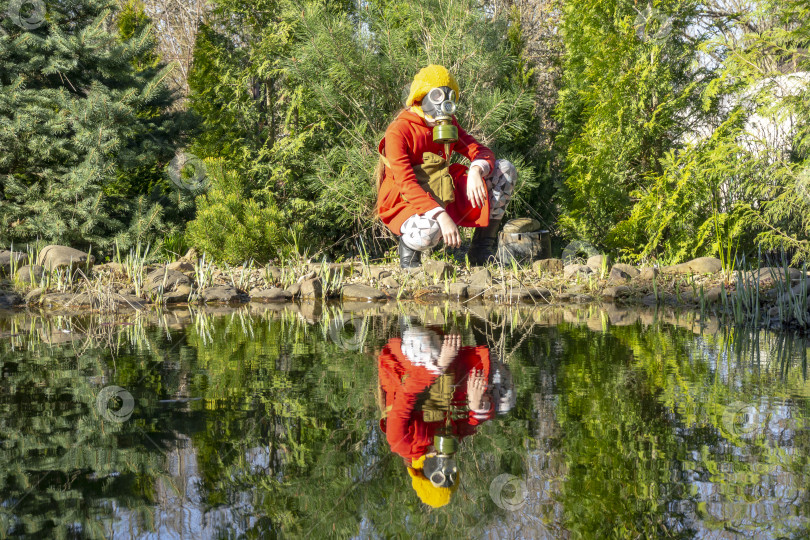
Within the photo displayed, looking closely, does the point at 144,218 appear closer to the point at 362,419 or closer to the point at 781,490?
the point at 362,419

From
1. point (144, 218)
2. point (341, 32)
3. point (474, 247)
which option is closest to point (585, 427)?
point (474, 247)

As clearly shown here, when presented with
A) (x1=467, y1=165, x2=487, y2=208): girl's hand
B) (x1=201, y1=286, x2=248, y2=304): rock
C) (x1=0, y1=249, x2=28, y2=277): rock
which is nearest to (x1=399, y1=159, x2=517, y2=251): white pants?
(x1=467, y1=165, x2=487, y2=208): girl's hand

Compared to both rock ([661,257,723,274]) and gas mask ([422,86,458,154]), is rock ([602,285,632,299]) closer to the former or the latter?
rock ([661,257,723,274])

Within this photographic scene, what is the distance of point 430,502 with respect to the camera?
1.54 m

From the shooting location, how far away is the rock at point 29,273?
247 inches

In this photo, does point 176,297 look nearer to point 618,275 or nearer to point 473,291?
point 473,291

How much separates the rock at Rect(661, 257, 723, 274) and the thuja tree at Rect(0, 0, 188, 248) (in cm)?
500

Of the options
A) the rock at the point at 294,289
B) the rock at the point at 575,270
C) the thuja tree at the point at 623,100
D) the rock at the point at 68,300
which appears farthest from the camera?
the thuja tree at the point at 623,100

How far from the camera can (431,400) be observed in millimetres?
2389

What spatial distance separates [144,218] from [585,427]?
6487 mm

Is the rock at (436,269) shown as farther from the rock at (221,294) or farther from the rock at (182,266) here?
the rock at (182,266)

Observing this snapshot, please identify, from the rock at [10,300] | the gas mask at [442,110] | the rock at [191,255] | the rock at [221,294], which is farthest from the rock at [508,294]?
the rock at [10,300]

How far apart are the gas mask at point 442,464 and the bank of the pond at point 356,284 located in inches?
146

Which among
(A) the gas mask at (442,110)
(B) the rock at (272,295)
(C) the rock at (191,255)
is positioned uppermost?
(A) the gas mask at (442,110)
